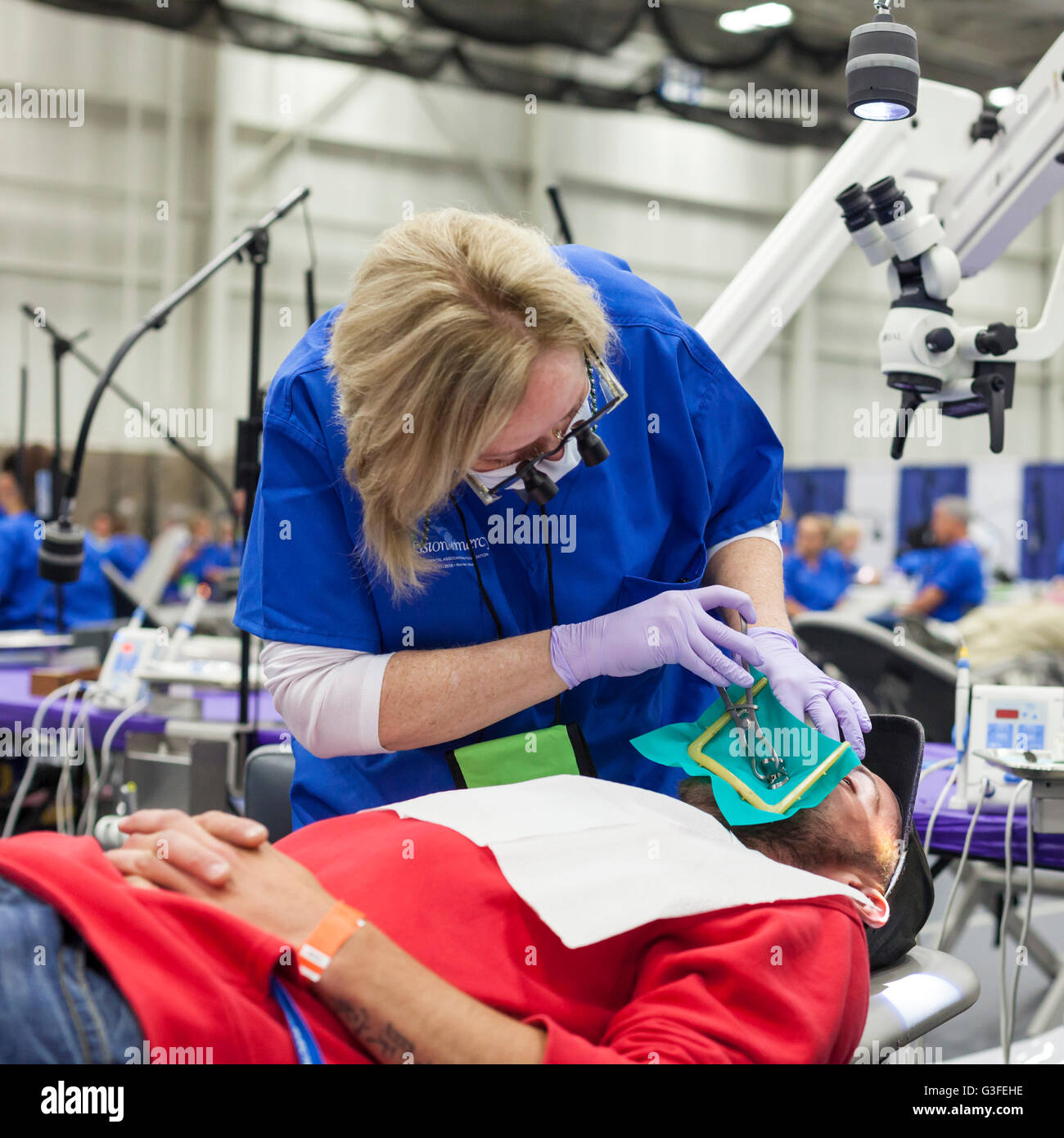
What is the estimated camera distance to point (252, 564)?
1.28 m

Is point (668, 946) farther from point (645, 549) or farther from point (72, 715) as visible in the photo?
point (72, 715)

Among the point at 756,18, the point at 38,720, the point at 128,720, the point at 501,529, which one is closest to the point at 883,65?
the point at 501,529

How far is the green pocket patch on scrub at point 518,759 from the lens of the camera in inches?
50.2

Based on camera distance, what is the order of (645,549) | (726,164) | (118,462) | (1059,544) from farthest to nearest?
(726,164)
(118,462)
(1059,544)
(645,549)

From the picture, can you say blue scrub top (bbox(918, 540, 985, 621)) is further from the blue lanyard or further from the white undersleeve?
the blue lanyard

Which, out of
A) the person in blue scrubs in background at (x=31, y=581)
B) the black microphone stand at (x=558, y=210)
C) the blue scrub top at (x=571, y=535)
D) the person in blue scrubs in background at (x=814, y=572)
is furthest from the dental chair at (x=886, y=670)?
the person in blue scrubs in background at (x=814, y=572)

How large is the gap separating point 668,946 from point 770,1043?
0.46ft

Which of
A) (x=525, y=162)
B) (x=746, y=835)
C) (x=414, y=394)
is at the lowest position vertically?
(x=746, y=835)

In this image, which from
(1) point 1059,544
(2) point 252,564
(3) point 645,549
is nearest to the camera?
(2) point 252,564

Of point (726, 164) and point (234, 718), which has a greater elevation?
point (726, 164)

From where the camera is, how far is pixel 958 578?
575cm

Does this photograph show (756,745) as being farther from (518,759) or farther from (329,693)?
(329,693)

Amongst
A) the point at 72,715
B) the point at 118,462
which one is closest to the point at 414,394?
the point at 72,715

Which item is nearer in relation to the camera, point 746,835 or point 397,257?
point 397,257
